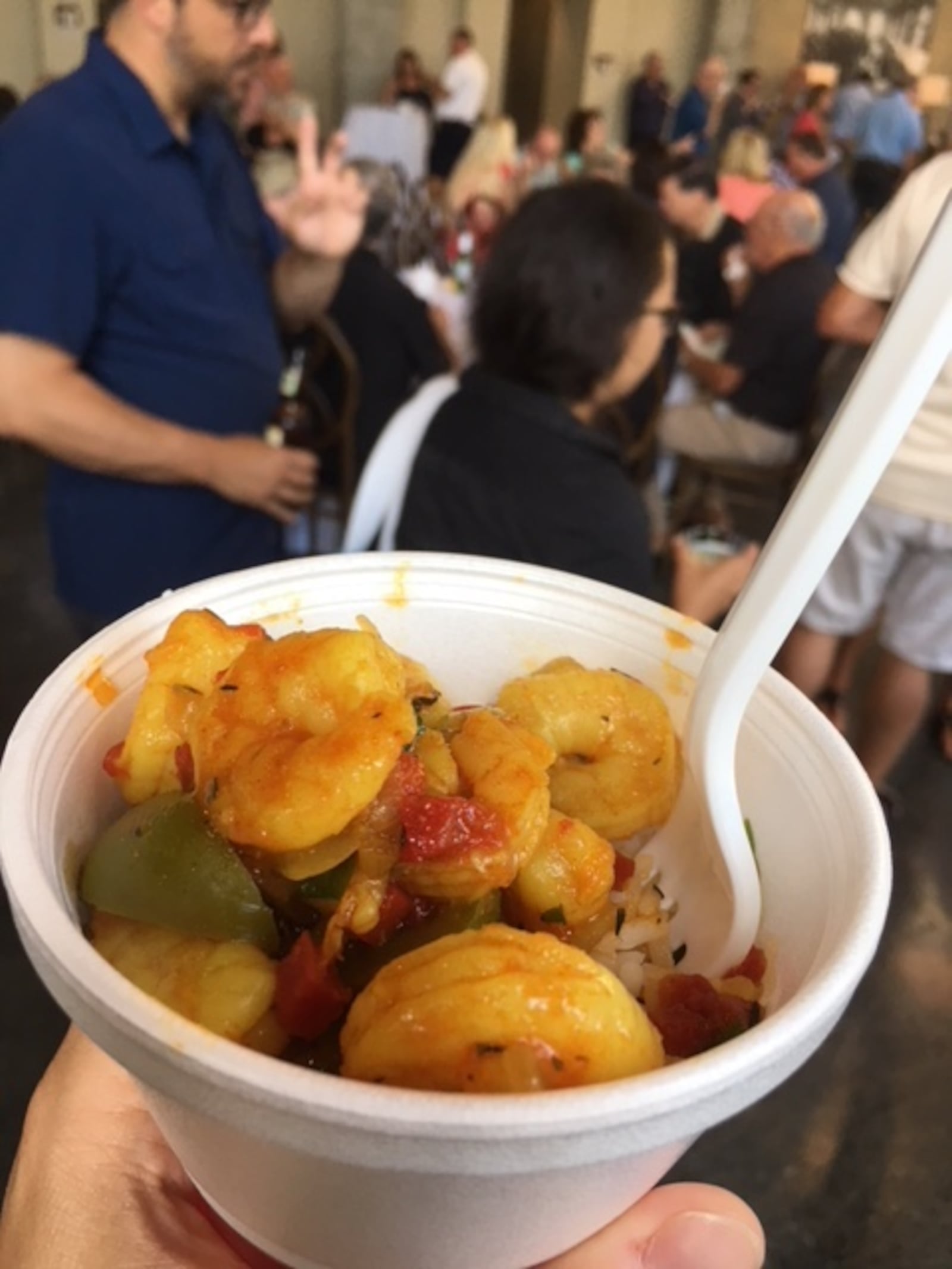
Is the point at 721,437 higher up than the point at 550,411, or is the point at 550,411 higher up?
the point at 550,411

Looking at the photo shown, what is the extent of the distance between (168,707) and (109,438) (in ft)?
3.98

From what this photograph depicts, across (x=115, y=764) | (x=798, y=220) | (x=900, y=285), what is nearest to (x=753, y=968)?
(x=115, y=764)

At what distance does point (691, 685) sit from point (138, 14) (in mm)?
1641

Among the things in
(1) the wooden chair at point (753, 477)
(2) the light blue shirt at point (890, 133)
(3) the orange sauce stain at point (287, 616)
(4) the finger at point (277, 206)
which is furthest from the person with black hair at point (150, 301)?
(2) the light blue shirt at point (890, 133)

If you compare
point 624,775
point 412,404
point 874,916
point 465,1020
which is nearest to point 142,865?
point 465,1020

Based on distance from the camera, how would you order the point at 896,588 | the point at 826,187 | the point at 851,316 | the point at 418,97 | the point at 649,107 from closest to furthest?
the point at 851,316 < the point at 896,588 < the point at 826,187 < the point at 418,97 < the point at 649,107

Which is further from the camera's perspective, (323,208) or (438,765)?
(323,208)

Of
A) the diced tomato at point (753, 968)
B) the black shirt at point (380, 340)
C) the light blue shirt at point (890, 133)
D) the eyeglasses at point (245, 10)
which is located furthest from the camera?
the light blue shirt at point (890, 133)

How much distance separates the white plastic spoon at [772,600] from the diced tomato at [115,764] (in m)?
0.38

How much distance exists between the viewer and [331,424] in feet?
9.95

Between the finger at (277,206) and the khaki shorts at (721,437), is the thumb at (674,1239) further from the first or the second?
the khaki shorts at (721,437)

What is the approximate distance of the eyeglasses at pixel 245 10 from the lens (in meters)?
1.84

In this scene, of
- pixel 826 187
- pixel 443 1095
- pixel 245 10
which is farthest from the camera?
pixel 826 187

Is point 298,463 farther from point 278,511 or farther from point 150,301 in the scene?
point 150,301
